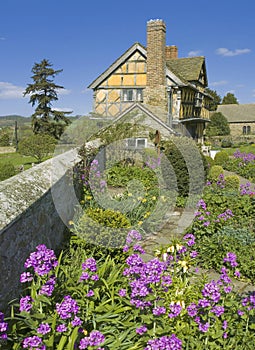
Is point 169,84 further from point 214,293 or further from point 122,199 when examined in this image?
point 214,293

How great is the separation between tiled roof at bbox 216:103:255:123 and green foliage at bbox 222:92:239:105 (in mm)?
11539

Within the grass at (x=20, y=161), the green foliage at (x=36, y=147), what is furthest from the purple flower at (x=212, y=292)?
the green foliage at (x=36, y=147)

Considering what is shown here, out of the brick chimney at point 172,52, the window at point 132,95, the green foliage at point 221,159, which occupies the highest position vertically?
the brick chimney at point 172,52

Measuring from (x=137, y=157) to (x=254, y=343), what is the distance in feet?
29.7

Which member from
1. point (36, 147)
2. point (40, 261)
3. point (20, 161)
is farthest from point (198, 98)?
point (40, 261)

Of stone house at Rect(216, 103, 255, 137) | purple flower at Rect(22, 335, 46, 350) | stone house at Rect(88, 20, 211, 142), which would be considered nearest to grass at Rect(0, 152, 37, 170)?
stone house at Rect(88, 20, 211, 142)

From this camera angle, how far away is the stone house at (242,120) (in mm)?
49156

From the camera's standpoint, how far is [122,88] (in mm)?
19703

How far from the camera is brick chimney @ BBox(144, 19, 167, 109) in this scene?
52.6 ft

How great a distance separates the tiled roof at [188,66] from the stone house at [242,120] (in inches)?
1081

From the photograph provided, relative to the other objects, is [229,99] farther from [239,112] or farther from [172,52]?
[172,52]

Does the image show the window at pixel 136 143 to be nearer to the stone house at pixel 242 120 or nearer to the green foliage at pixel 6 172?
the green foliage at pixel 6 172

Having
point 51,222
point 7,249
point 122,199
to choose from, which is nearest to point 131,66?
point 122,199

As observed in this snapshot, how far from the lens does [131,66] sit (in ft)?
63.2
